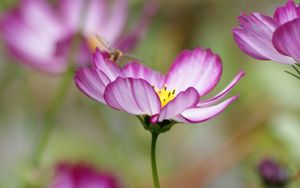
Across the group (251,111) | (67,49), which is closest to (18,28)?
(67,49)

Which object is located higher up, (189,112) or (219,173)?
(189,112)

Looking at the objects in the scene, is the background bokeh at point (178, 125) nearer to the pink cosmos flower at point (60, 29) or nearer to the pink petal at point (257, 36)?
the pink cosmos flower at point (60, 29)

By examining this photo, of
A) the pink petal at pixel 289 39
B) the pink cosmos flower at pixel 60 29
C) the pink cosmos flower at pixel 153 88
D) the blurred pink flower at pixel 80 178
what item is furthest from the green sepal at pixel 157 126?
the pink cosmos flower at pixel 60 29

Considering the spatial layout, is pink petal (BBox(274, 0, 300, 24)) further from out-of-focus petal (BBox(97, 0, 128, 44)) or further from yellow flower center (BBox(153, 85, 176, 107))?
out-of-focus petal (BBox(97, 0, 128, 44))

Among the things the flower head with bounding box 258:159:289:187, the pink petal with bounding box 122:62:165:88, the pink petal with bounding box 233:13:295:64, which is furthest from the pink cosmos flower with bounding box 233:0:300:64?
the flower head with bounding box 258:159:289:187

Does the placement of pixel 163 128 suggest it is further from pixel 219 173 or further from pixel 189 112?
pixel 219 173

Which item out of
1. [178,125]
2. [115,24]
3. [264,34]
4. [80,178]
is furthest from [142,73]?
[178,125]
